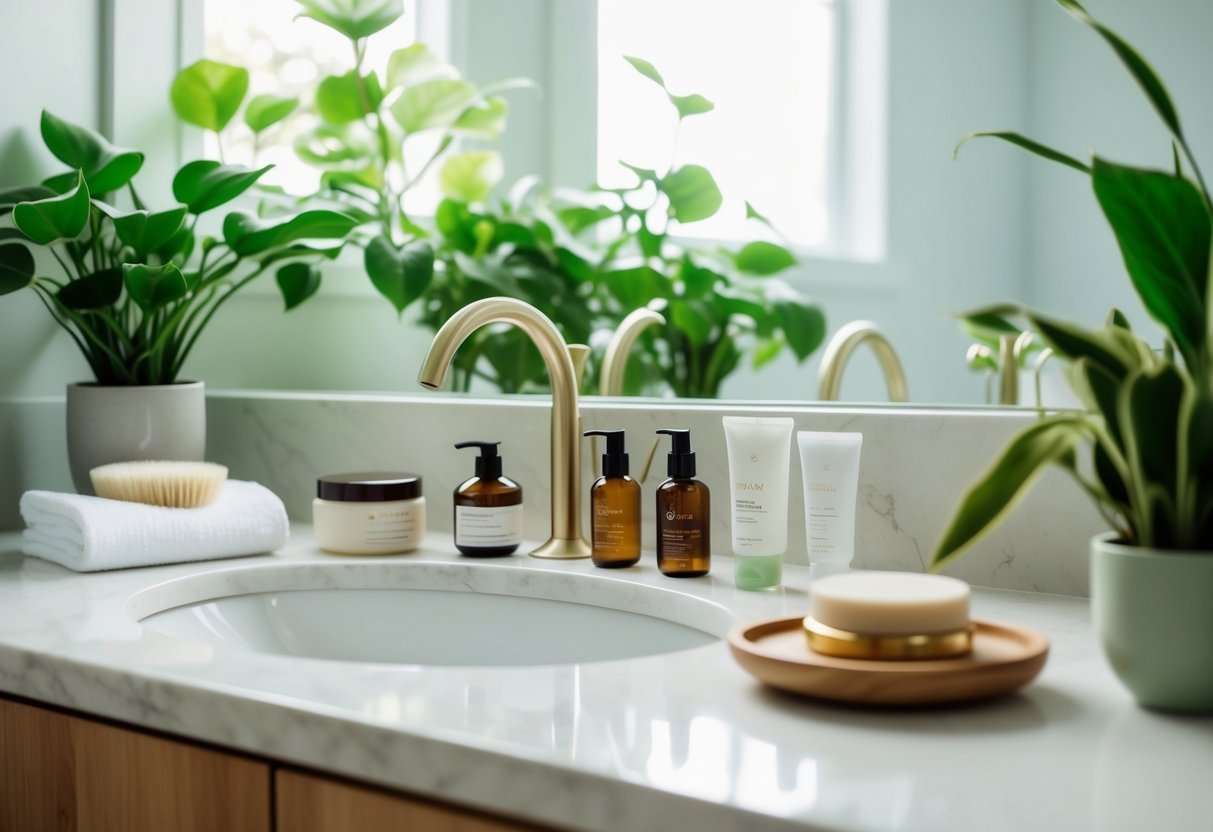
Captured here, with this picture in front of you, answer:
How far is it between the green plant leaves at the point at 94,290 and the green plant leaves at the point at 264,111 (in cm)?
42

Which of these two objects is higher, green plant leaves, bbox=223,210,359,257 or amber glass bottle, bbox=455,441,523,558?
green plant leaves, bbox=223,210,359,257

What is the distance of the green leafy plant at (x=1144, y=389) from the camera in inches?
21.6

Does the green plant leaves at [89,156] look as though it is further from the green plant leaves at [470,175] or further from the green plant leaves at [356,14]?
the green plant leaves at [470,175]

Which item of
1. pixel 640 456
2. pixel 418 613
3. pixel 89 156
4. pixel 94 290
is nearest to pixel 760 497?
pixel 640 456

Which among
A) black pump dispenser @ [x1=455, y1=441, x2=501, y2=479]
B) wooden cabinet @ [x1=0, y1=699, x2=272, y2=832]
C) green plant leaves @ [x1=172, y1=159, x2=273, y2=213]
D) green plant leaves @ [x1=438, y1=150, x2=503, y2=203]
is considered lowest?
wooden cabinet @ [x1=0, y1=699, x2=272, y2=832]

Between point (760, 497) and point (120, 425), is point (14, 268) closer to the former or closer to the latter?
point (120, 425)

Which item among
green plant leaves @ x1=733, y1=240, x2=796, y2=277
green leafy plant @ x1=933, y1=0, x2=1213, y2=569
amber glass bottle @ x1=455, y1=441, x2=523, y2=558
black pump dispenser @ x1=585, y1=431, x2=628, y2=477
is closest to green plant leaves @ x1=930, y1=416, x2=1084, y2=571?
green leafy plant @ x1=933, y1=0, x2=1213, y2=569

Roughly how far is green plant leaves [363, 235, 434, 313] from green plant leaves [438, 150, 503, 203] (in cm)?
29

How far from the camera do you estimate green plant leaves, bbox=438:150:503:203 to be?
5.35ft

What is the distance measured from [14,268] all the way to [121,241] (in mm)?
121

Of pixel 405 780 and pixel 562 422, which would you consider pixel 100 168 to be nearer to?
pixel 562 422

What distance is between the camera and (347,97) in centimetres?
155

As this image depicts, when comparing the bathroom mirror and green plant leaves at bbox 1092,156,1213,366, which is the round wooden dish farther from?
the bathroom mirror

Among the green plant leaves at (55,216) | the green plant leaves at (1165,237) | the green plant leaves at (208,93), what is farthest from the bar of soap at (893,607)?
the green plant leaves at (208,93)
